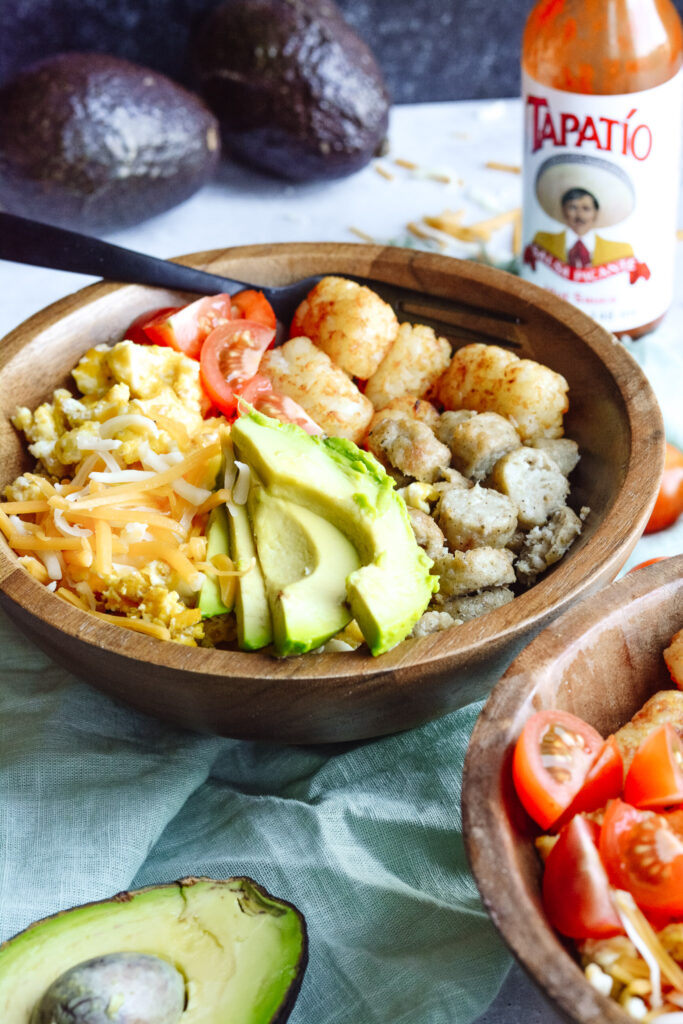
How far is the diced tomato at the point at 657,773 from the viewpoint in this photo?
117 centimetres

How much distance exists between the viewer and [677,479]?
201 cm

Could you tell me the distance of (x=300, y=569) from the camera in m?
1.44

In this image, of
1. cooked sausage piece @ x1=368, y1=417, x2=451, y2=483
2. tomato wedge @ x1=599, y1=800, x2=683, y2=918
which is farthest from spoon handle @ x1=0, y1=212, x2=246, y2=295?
tomato wedge @ x1=599, y1=800, x2=683, y2=918

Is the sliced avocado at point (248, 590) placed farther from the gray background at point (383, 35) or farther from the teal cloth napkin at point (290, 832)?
the gray background at point (383, 35)

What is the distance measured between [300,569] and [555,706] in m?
0.37

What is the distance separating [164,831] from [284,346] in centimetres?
89

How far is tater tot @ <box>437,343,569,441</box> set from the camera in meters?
1.84

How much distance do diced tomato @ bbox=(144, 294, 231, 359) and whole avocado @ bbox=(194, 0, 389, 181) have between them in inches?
45.7

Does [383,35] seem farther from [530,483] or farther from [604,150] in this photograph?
[530,483]

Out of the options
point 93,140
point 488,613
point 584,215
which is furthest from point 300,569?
point 93,140

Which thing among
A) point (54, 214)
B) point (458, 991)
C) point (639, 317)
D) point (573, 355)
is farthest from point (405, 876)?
point (54, 214)

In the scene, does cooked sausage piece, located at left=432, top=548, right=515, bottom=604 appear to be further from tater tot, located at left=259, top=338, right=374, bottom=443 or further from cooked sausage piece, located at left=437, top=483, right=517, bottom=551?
tater tot, located at left=259, top=338, right=374, bottom=443

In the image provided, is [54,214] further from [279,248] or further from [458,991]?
[458,991]

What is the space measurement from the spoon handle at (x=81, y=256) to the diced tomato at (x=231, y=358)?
144 millimetres
